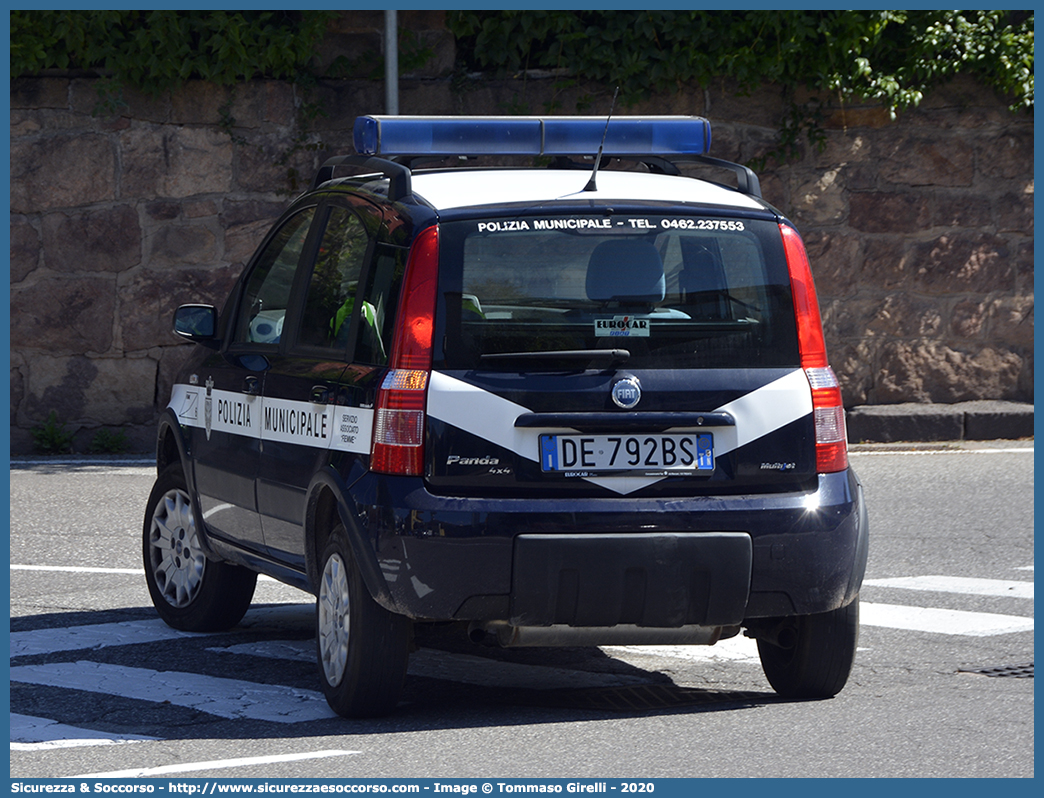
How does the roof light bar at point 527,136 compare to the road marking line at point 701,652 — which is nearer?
the roof light bar at point 527,136

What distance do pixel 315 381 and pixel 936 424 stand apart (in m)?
9.09

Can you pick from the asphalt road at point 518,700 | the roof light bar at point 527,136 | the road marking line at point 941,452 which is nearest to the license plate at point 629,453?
the asphalt road at point 518,700

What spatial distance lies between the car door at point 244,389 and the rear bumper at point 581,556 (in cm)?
117

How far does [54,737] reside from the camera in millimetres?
5125

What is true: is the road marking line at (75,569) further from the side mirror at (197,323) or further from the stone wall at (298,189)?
the stone wall at (298,189)

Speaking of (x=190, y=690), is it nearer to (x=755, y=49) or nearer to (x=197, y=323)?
(x=197, y=323)

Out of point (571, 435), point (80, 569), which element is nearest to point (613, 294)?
point (571, 435)

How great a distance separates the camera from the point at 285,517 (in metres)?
5.91

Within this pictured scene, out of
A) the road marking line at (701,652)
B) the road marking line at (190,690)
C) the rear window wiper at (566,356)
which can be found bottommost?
the road marking line at (701,652)

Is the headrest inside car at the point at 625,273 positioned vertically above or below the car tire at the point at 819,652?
above

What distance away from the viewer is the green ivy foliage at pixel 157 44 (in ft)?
43.2

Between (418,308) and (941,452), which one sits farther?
(941,452)

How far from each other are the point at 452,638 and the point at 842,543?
2.10 meters

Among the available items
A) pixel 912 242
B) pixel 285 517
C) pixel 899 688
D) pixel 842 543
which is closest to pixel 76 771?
pixel 285 517
